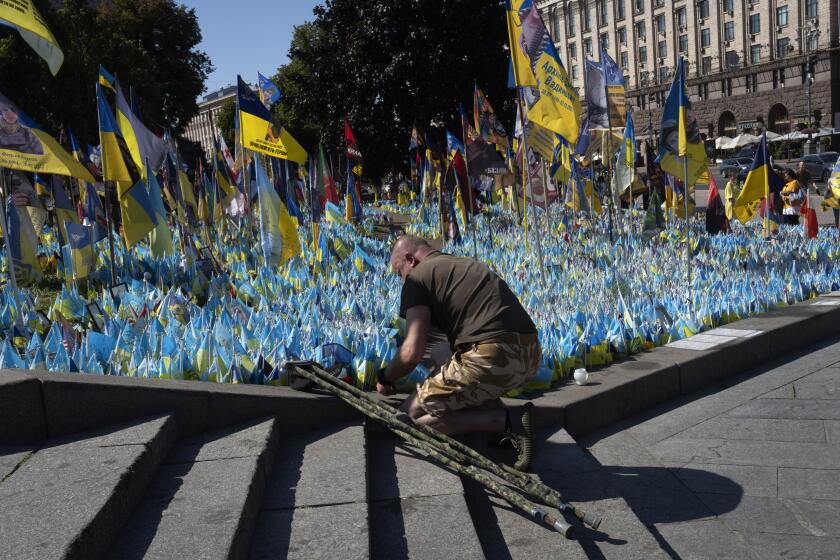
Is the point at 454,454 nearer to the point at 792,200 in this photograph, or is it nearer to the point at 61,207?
the point at 61,207

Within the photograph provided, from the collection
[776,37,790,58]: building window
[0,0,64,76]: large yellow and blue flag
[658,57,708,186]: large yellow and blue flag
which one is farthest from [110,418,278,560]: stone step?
[776,37,790,58]: building window

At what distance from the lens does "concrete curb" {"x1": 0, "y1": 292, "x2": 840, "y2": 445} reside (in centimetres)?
362

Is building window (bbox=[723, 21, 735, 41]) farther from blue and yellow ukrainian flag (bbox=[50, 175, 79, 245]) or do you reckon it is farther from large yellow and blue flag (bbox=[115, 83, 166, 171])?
large yellow and blue flag (bbox=[115, 83, 166, 171])

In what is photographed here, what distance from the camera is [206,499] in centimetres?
320

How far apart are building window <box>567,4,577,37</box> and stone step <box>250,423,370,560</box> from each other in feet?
234

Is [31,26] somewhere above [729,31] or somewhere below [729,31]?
below

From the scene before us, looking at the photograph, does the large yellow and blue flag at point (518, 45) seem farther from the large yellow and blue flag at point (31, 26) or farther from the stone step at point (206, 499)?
the stone step at point (206, 499)

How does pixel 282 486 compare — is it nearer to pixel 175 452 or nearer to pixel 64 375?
pixel 175 452

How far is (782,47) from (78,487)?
190 ft

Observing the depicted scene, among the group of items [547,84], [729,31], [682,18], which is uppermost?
[682,18]

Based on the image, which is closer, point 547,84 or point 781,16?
point 547,84

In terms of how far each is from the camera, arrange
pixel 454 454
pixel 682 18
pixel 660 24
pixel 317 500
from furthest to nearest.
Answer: pixel 660 24, pixel 682 18, pixel 454 454, pixel 317 500

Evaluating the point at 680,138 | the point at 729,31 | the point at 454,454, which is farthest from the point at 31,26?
the point at 729,31

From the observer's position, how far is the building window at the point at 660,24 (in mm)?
62750
